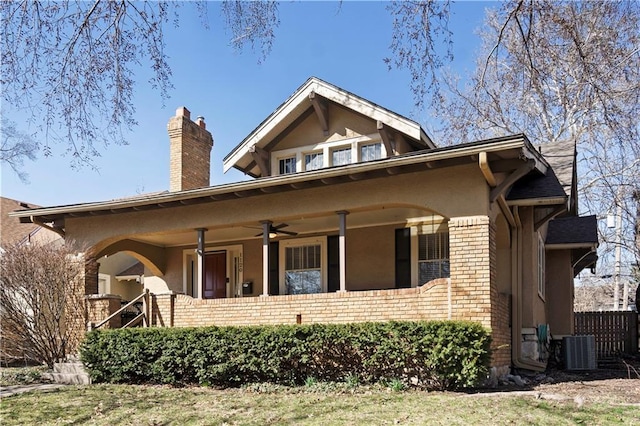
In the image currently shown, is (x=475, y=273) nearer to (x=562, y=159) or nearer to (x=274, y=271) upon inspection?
(x=562, y=159)

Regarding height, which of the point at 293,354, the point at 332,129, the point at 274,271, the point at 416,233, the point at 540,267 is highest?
the point at 332,129

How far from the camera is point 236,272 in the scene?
16.8m

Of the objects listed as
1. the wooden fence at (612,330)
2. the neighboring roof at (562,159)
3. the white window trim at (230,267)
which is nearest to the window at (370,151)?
the neighboring roof at (562,159)

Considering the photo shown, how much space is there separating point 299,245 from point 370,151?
304 cm

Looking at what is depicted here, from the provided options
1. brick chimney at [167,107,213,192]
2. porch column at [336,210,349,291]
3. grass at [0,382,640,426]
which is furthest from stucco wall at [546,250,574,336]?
brick chimney at [167,107,213,192]

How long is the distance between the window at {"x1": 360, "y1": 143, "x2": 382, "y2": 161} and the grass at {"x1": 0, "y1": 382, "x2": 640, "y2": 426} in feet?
19.9

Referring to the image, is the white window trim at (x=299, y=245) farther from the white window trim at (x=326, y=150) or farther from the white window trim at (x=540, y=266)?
the white window trim at (x=540, y=266)

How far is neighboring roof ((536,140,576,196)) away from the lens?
13850 millimetres

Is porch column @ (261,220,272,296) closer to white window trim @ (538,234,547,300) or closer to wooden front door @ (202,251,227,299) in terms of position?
wooden front door @ (202,251,227,299)

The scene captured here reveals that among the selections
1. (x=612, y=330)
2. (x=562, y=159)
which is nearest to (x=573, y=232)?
(x=562, y=159)

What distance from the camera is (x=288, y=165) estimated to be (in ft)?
50.8

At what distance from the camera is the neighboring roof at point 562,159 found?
45.4ft

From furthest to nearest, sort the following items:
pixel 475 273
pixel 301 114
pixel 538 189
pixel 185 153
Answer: pixel 185 153, pixel 301 114, pixel 538 189, pixel 475 273

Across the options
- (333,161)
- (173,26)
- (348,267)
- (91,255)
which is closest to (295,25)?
(173,26)
